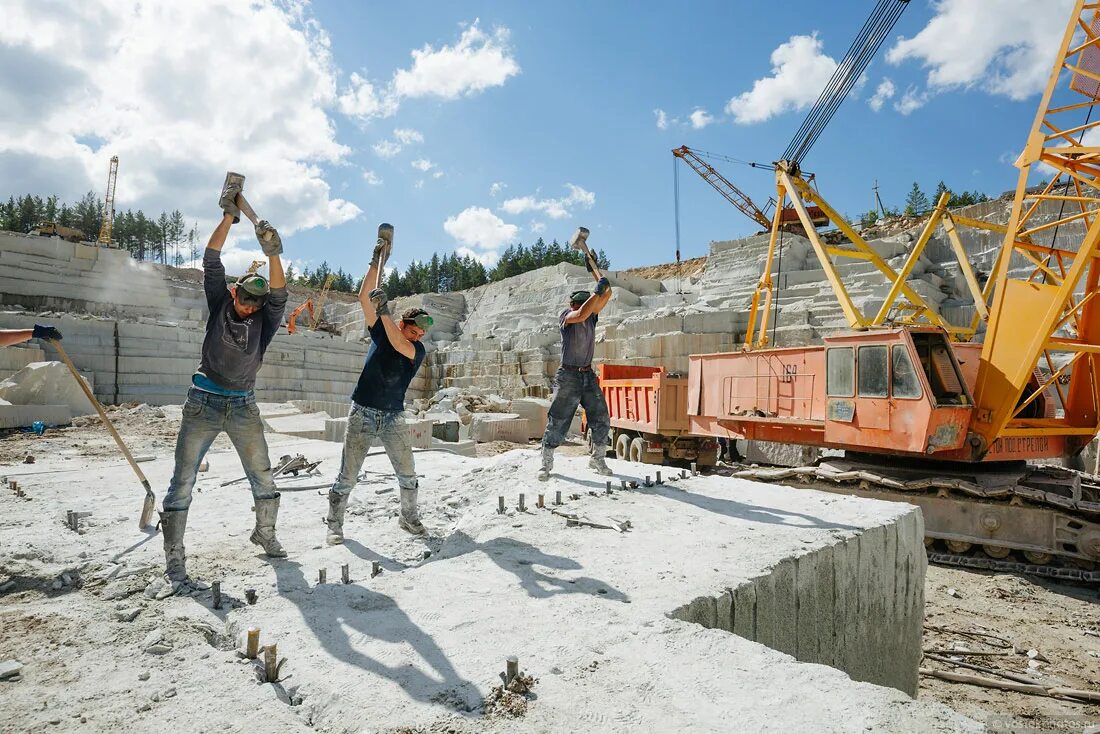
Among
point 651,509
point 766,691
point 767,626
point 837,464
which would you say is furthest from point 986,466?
point 766,691

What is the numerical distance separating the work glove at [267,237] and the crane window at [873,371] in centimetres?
647

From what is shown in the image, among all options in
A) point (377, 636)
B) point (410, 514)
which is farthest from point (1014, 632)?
point (377, 636)

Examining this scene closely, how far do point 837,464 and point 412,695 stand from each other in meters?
7.35

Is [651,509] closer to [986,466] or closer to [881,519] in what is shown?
[881,519]

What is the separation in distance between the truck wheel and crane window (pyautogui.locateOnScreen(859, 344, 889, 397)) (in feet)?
16.4

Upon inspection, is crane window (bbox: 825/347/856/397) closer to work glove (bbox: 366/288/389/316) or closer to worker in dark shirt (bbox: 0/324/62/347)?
work glove (bbox: 366/288/389/316)

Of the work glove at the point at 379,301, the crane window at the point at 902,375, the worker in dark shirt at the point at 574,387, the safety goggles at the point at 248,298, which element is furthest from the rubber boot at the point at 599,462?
the crane window at the point at 902,375

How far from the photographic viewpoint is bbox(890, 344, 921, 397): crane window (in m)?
6.63

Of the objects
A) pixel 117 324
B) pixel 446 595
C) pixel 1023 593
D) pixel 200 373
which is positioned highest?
pixel 117 324

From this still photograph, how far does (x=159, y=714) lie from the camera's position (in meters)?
1.89

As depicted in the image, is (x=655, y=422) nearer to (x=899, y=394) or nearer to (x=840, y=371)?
(x=840, y=371)

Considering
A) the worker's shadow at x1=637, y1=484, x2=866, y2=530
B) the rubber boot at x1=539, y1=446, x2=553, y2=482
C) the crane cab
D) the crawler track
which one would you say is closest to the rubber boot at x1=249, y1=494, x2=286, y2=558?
the rubber boot at x1=539, y1=446, x2=553, y2=482

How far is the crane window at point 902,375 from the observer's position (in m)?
6.63

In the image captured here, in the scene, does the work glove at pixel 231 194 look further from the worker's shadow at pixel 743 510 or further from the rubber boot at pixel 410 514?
the worker's shadow at pixel 743 510
